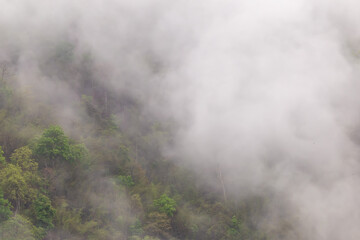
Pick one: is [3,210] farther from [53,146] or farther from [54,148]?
[53,146]

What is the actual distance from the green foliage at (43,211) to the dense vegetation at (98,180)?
77mm

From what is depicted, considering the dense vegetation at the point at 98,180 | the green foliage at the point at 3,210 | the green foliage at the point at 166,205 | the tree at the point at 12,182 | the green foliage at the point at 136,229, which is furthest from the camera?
the green foliage at the point at 166,205

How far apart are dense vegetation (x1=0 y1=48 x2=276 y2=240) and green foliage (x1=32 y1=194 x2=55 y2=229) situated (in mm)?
77

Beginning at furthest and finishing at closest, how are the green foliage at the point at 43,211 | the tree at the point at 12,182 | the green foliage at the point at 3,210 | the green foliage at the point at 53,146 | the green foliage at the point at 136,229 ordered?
the green foliage at the point at 136,229
the green foliage at the point at 53,146
the green foliage at the point at 43,211
the tree at the point at 12,182
the green foliage at the point at 3,210

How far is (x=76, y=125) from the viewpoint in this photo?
144 feet

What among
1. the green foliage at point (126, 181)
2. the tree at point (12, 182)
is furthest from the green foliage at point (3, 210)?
the green foliage at point (126, 181)

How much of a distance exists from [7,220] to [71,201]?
926 centimetres

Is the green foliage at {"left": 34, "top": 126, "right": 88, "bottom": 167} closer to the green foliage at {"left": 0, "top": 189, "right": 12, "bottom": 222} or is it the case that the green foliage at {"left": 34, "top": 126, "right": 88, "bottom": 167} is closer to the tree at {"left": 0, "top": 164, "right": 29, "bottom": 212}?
the tree at {"left": 0, "top": 164, "right": 29, "bottom": 212}

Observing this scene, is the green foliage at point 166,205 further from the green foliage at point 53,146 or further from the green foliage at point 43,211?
the green foliage at point 43,211

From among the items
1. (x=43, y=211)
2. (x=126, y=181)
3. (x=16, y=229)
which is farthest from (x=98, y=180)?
(x=16, y=229)

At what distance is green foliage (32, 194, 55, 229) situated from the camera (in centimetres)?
2980

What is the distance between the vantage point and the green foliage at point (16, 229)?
24.8 meters

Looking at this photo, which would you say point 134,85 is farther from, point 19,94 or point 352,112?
point 352,112

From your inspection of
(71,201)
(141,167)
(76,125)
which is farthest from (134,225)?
(76,125)
